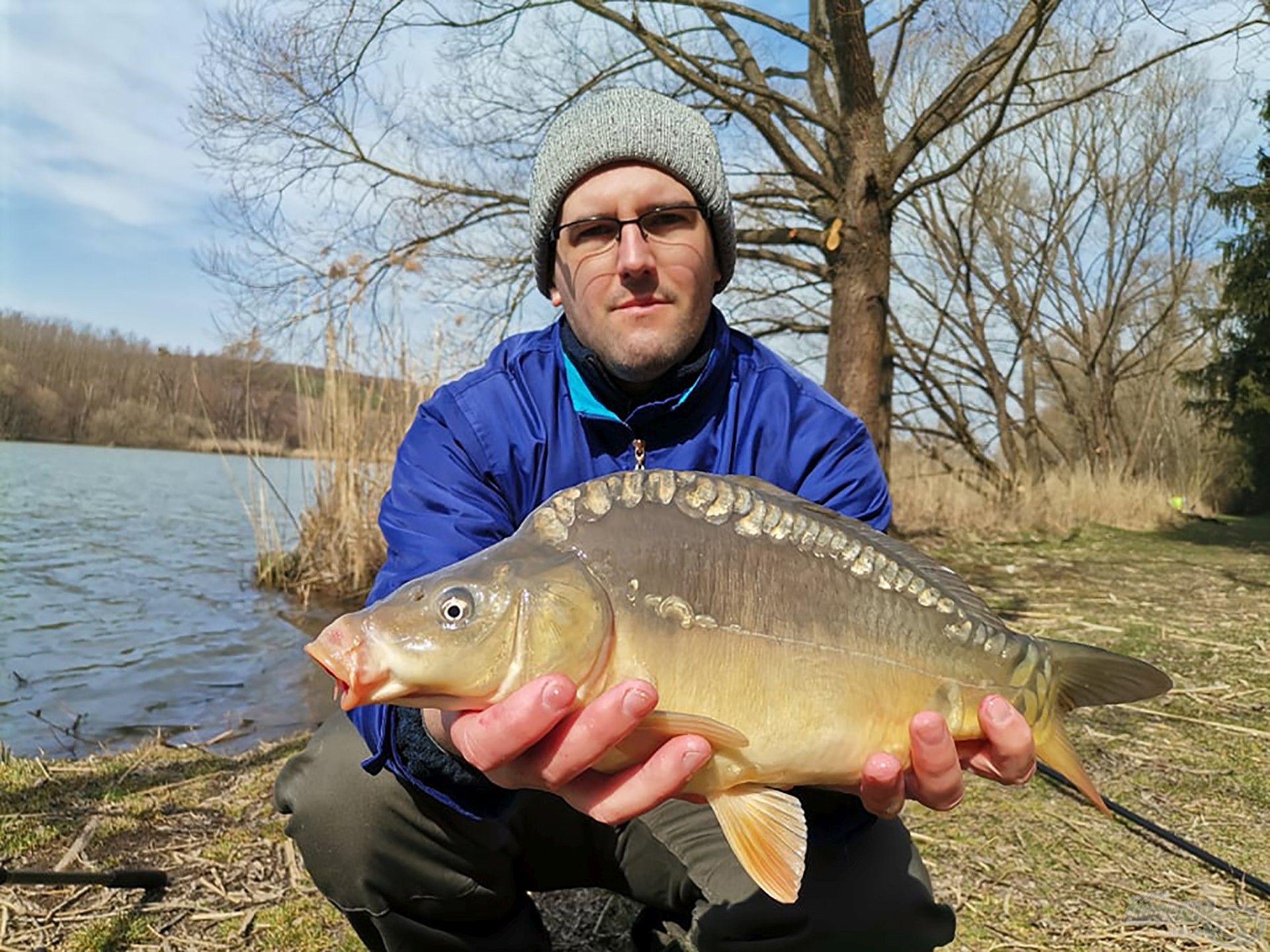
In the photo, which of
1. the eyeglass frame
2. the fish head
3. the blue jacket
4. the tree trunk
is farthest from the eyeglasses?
the tree trunk

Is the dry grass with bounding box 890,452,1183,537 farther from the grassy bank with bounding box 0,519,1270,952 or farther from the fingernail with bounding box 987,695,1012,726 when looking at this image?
the fingernail with bounding box 987,695,1012,726

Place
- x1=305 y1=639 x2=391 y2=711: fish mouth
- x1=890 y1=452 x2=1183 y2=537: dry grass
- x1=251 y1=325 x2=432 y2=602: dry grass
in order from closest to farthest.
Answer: x1=305 y1=639 x2=391 y2=711: fish mouth, x1=251 y1=325 x2=432 y2=602: dry grass, x1=890 y1=452 x2=1183 y2=537: dry grass

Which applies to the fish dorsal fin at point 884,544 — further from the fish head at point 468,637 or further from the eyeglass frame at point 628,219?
the eyeglass frame at point 628,219

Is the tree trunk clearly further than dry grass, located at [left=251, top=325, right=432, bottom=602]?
No

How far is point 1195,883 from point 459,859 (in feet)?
5.70

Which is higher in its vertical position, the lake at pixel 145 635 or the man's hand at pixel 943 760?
the man's hand at pixel 943 760

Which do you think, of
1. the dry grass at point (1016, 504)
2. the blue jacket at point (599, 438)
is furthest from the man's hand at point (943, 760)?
the dry grass at point (1016, 504)

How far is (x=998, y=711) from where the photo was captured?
4.42 ft

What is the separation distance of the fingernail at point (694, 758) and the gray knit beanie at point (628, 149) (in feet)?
4.55

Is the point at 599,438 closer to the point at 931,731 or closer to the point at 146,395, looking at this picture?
the point at 931,731

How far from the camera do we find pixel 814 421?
192 centimetres

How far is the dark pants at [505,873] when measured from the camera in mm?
1601

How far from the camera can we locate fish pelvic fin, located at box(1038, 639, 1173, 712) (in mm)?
1386

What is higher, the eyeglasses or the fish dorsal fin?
the eyeglasses
